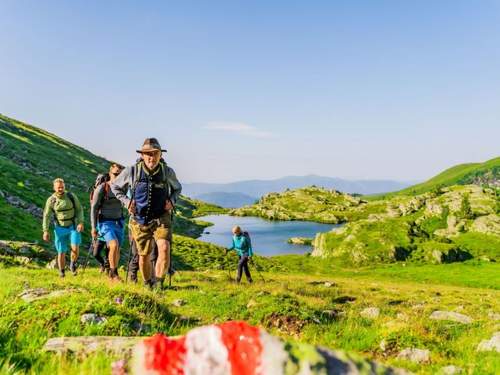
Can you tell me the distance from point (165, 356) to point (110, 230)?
547 inches

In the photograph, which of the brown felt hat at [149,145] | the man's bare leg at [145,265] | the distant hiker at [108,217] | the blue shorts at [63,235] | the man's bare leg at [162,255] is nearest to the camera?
the brown felt hat at [149,145]

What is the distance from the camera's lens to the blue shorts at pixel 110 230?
51.0ft

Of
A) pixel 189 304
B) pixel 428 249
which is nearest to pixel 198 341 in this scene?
pixel 189 304

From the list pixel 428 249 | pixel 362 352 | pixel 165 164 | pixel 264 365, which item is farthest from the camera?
pixel 428 249

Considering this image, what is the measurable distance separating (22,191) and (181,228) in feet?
320

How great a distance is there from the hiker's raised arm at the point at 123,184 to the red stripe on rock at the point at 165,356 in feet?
29.7

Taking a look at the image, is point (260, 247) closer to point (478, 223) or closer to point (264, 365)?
point (478, 223)

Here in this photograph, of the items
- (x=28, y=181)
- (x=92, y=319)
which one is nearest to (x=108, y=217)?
(x=92, y=319)

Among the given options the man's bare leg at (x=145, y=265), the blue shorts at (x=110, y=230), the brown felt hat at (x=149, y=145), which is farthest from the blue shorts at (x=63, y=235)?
the brown felt hat at (x=149, y=145)

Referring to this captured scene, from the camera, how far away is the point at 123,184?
11266mm

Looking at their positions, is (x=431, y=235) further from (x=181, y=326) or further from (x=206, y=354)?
(x=206, y=354)

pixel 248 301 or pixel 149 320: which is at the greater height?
pixel 149 320

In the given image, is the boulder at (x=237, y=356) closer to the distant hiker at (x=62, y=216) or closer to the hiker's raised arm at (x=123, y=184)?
the hiker's raised arm at (x=123, y=184)

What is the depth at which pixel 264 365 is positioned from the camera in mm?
2377
